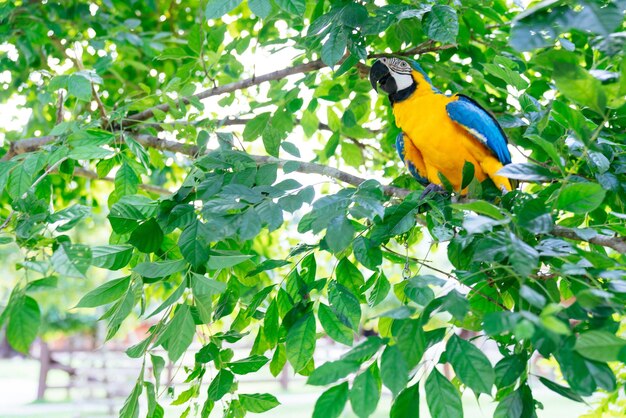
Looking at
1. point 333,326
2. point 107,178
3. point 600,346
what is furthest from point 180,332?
point 107,178

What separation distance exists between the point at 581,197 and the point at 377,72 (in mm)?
687

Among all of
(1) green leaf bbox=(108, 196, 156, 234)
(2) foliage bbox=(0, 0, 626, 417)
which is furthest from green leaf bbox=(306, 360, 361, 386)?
(1) green leaf bbox=(108, 196, 156, 234)

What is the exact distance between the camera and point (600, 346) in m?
0.45

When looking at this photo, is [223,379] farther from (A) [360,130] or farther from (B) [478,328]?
(A) [360,130]

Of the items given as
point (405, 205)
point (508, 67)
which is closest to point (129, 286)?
point (405, 205)

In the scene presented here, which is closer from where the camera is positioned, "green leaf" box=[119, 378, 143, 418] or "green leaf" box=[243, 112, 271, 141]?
"green leaf" box=[119, 378, 143, 418]

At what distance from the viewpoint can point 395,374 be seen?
493 mm

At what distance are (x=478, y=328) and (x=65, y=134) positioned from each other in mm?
670

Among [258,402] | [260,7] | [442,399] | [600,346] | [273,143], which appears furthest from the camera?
[273,143]

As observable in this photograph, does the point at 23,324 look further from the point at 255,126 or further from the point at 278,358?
the point at 255,126

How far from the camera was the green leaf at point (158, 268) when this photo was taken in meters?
0.63

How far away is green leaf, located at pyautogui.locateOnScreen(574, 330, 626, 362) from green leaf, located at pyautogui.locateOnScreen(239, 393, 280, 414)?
404mm

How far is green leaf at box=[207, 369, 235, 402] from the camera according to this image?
0.72 metres

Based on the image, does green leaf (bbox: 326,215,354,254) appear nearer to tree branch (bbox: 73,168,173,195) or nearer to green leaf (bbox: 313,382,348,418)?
green leaf (bbox: 313,382,348,418)
